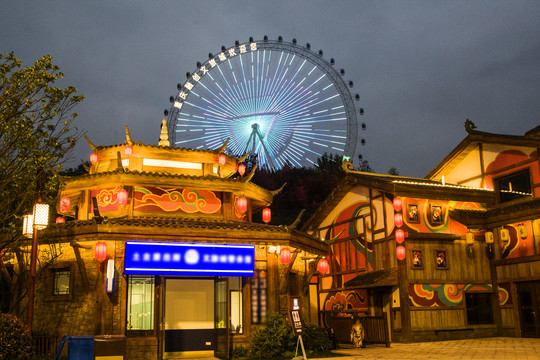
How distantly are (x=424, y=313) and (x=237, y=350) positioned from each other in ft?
24.2

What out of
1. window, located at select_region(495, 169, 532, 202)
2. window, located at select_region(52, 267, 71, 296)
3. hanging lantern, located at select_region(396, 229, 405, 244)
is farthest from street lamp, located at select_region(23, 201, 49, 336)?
window, located at select_region(495, 169, 532, 202)

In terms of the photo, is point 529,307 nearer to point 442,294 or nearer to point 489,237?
point 489,237

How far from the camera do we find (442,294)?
60.2 feet

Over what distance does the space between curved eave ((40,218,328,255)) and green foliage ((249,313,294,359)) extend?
82.8 inches

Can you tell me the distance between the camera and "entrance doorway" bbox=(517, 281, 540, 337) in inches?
695

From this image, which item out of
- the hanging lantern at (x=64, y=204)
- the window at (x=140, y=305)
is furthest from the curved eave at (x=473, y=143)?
the hanging lantern at (x=64, y=204)

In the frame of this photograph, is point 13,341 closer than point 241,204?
Yes

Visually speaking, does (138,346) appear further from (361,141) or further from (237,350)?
(361,141)

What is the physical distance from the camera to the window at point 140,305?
13.1 metres

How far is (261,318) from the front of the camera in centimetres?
1416

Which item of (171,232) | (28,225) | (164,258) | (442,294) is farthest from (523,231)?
(28,225)

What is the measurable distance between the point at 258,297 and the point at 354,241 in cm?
766

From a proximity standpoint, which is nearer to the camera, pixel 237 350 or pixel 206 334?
pixel 237 350

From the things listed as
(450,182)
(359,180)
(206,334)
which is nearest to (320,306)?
(359,180)
